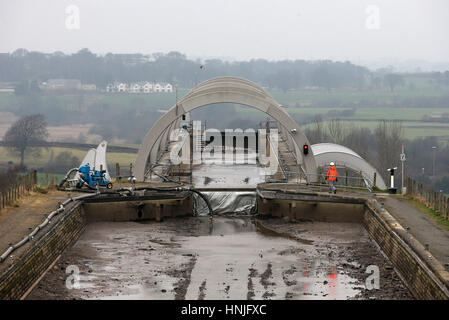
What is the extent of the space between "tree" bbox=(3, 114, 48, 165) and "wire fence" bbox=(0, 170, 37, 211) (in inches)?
2298

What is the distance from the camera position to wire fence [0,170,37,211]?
30.2 m

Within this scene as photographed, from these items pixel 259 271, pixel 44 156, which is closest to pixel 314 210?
pixel 259 271

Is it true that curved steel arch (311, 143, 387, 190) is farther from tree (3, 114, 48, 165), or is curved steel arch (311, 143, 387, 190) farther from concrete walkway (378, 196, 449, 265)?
tree (3, 114, 48, 165)

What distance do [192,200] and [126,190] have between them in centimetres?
360

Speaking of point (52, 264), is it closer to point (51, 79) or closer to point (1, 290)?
point (1, 290)

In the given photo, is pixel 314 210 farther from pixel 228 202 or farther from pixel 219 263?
pixel 219 263

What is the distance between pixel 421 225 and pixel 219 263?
7.03 meters

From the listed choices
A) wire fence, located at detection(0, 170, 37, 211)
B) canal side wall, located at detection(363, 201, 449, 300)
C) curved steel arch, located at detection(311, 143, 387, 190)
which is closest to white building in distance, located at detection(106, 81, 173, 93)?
curved steel arch, located at detection(311, 143, 387, 190)

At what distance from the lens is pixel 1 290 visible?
1900 cm

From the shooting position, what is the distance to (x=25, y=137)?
322 ft

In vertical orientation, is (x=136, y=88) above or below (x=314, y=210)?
above

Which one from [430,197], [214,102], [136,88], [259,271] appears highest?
[136,88]

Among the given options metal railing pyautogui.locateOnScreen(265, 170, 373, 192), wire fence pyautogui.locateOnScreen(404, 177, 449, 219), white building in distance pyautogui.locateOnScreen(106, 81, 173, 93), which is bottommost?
wire fence pyautogui.locateOnScreen(404, 177, 449, 219)

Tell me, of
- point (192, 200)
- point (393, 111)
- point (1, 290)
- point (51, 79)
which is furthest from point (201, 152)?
point (51, 79)
